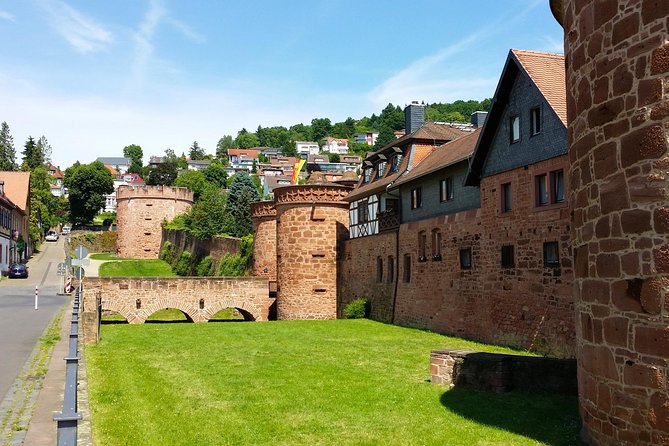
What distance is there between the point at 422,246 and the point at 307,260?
8.74m

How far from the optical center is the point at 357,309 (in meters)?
32.4

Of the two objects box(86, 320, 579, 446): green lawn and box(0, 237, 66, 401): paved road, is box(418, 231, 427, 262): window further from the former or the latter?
box(0, 237, 66, 401): paved road

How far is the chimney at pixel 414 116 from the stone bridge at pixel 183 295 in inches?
442

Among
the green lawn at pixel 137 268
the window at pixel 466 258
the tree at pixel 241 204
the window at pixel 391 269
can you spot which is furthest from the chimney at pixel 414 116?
the green lawn at pixel 137 268

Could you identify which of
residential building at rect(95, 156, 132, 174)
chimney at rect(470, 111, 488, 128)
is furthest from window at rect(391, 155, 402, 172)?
residential building at rect(95, 156, 132, 174)

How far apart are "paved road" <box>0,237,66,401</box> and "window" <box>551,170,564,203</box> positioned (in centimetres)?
1351

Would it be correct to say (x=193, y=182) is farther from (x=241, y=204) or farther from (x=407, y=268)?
A: (x=407, y=268)

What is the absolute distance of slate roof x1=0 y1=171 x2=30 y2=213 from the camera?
224 ft

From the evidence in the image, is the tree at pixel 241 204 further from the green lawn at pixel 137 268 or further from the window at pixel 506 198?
the window at pixel 506 198

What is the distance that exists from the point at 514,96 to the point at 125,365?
42.6 ft

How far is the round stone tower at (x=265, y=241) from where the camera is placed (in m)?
41.4

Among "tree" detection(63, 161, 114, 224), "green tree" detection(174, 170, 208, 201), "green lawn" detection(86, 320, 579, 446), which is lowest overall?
"green lawn" detection(86, 320, 579, 446)

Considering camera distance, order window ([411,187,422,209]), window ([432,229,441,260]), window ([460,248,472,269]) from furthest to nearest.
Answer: window ([411,187,422,209]) < window ([432,229,441,260]) < window ([460,248,472,269])

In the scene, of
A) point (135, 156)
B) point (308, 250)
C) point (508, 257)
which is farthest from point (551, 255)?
point (135, 156)
